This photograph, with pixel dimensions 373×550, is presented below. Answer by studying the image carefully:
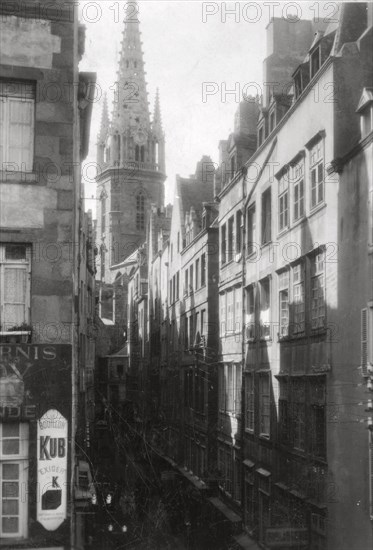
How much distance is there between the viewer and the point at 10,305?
14.2 m

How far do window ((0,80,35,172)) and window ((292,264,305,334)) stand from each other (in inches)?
396

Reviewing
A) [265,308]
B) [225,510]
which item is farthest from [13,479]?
[225,510]

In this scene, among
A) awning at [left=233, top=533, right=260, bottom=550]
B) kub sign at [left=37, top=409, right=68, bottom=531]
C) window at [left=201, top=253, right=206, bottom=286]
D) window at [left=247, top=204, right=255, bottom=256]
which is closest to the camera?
kub sign at [left=37, top=409, right=68, bottom=531]

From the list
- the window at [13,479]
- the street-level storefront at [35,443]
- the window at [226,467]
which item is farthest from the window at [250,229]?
the window at [13,479]

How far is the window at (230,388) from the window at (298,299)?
780 cm

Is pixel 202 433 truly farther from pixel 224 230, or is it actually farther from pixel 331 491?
pixel 331 491

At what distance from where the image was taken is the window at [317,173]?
2023 cm

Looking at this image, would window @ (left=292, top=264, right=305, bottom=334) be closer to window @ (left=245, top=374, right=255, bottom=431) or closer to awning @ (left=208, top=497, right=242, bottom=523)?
window @ (left=245, top=374, right=255, bottom=431)

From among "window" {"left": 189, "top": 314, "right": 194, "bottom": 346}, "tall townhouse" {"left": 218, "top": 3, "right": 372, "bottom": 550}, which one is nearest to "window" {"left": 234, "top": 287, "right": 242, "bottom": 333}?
"tall townhouse" {"left": 218, "top": 3, "right": 372, "bottom": 550}

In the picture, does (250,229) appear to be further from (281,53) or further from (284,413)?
(284,413)

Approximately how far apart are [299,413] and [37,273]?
10340 millimetres

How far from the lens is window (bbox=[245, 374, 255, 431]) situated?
27578 mm

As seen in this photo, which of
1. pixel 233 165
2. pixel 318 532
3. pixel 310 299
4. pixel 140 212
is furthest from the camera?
pixel 140 212

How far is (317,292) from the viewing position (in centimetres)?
2047
